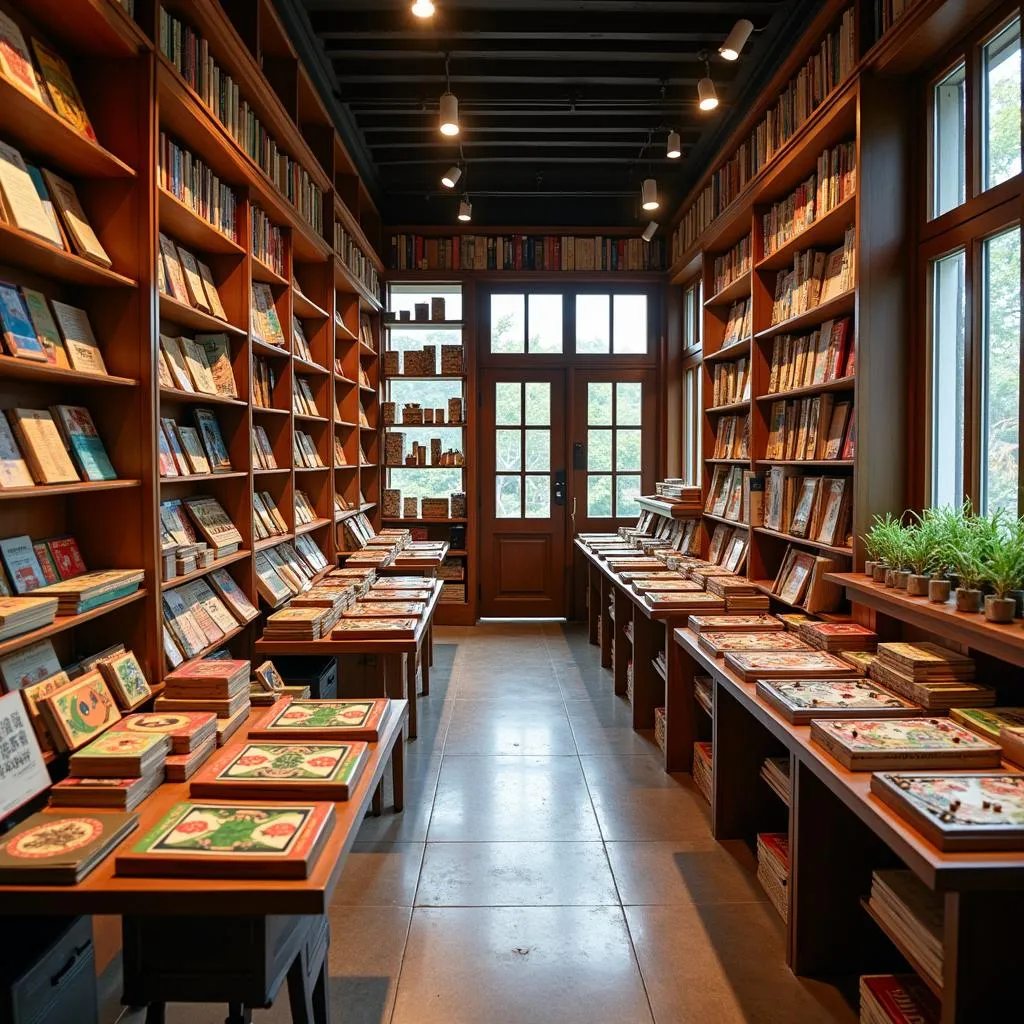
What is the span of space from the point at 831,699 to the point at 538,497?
5.60 m

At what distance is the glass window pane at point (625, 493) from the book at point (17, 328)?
6138 millimetres

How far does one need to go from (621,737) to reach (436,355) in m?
4.32

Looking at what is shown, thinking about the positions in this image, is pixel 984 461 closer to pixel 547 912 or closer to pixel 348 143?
pixel 547 912

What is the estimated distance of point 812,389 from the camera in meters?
3.85

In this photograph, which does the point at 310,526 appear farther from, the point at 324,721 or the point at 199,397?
the point at 324,721

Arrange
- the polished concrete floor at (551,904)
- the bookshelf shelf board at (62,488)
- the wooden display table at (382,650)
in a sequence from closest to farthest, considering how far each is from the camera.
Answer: the bookshelf shelf board at (62,488), the polished concrete floor at (551,904), the wooden display table at (382,650)

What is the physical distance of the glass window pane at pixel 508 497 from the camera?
313 inches

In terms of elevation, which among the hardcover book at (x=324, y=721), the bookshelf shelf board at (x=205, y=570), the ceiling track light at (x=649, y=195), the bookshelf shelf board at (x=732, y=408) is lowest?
the hardcover book at (x=324, y=721)

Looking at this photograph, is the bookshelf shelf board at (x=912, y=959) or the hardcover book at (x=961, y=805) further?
the bookshelf shelf board at (x=912, y=959)

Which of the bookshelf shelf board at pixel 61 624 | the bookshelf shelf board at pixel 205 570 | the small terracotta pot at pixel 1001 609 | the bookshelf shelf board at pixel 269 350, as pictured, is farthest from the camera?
the bookshelf shelf board at pixel 269 350

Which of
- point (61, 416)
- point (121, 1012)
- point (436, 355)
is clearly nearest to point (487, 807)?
point (121, 1012)

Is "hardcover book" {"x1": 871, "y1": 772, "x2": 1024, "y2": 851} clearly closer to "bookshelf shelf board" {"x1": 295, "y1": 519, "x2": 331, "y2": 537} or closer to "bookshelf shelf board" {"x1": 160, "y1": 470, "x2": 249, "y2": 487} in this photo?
"bookshelf shelf board" {"x1": 160, "y1": 470, "x2": 249, "y2": 487}

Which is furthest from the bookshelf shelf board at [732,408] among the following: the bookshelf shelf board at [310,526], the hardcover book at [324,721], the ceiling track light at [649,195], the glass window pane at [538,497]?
the hardcover book at [324,721]

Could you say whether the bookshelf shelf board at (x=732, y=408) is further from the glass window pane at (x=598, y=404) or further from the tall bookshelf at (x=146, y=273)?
the tall bookshelf at (x=146, y=273)
